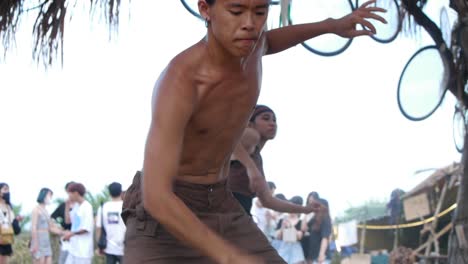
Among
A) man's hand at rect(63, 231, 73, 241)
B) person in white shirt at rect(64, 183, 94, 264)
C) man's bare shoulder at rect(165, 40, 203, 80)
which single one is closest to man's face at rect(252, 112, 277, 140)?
man's bare shoulder at rect(165, 40, 203, 80)

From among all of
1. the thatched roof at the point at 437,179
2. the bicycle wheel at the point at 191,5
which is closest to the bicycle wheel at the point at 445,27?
the bicycle wheel at the point at 191,5

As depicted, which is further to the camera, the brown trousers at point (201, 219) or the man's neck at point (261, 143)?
the man's neck at point (261, 143)

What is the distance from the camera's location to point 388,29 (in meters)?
6.63

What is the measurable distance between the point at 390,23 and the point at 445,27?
38 cm

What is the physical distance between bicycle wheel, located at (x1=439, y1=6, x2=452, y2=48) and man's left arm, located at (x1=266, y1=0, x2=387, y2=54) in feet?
9.89

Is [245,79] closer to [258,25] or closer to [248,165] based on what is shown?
[258,25]

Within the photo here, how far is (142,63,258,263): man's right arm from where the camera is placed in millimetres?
2512

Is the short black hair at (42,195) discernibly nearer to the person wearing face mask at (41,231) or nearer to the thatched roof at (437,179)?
the person wearing face mask at (41,231)

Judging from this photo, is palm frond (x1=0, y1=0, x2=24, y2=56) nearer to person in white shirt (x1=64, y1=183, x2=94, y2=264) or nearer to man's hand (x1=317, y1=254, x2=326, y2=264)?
person in white shirt (x1=64, y1=183, x2=94, y2=264)

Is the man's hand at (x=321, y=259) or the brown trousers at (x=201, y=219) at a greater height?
the brown trousers at (x=201, y=219)

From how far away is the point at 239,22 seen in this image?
2789mm

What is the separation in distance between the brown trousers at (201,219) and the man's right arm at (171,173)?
48 cm

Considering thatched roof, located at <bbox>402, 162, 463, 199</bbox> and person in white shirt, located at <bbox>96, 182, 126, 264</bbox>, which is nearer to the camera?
thatched roof, located at <bbox>402, 162, 463, 199</bbox>

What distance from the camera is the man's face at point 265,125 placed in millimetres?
5695
